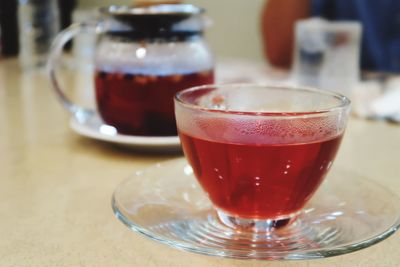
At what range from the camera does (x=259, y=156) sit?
1.17 ft

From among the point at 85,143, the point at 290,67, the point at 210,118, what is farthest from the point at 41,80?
the point at 210,118

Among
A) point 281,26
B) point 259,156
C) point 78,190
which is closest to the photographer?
point 259,156

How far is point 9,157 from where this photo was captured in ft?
1.81

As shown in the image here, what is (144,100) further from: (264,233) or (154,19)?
(264,233)

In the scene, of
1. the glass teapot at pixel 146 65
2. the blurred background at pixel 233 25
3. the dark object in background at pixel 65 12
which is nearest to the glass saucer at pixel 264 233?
the glass teapot at pixel 146 65

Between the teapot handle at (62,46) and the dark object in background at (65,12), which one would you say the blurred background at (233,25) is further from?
the teapot handle at (62,46)

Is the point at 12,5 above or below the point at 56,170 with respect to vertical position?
above

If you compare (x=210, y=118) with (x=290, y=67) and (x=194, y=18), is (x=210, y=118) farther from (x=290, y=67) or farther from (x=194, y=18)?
(x=290, y=67)

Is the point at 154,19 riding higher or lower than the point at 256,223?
higher

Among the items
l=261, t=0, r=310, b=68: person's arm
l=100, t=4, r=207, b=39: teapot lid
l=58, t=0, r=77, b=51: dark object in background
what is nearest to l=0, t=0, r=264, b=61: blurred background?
l=58, t=0, r=77, b=51: dark object in background

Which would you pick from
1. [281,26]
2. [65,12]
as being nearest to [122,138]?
[281,26]

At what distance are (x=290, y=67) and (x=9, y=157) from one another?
1.06 metres

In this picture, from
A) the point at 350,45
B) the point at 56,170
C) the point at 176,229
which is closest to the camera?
the point at 176,229

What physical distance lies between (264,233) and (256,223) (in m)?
0.01
